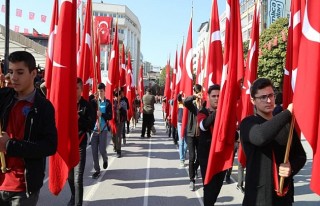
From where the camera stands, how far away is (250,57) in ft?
22.3

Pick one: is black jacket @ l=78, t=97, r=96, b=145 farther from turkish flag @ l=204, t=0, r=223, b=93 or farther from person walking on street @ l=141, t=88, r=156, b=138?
person walking on street @ l=141, t=88, r=156, b=138

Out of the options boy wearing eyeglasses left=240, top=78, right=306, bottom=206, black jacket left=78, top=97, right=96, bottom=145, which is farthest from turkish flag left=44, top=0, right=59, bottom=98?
boy wearing eyeglasses left=240, top=78, right=306, bottom=206

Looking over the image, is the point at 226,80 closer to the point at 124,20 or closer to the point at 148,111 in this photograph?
the point at 148,111

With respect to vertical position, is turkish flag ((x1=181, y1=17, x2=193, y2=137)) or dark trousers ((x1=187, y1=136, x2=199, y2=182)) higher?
turkish flag ((x1=181, y1=17, x2=193, y2=137))

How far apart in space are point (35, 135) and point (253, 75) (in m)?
4.80

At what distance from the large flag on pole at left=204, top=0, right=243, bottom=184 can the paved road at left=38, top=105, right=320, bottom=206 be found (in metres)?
1.70

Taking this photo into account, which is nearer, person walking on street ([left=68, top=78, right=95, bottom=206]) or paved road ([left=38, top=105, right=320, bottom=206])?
person walking on street ([left=68, top=78, right=95, bottom=206])

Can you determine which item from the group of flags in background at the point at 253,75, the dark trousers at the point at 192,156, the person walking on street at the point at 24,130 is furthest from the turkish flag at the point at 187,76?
the person walking on street at the point at 24,130

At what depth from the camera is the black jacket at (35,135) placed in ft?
8.95

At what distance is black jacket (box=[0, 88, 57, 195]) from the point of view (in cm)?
273

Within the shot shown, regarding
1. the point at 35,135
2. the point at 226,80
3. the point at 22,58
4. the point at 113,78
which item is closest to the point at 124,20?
the point at 113,78

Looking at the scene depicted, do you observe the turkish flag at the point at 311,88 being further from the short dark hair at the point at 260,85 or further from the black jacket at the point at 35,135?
the black jacket at the point at 35,135

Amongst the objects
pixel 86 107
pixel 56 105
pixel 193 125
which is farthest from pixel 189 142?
pixel 56 105

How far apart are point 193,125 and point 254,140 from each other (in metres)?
4.51
